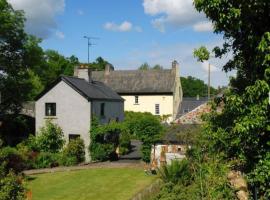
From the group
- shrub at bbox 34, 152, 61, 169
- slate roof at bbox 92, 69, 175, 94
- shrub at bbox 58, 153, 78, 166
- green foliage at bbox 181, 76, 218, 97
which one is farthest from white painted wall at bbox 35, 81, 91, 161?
green foliage at bbox 181, 76, 218, 97

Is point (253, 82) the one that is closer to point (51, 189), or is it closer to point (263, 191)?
point (263, 191)

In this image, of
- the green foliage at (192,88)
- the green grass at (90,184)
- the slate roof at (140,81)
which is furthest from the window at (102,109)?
the green foliage at (192,88)

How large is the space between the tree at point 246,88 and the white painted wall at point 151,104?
178 feet

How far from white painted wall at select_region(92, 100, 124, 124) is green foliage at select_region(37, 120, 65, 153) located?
3647 millimetres

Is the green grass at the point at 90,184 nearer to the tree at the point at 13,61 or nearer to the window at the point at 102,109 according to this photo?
the window at the point at 102,109

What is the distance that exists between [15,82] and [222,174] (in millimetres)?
30691

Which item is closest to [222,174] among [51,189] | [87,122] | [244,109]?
[244,109]

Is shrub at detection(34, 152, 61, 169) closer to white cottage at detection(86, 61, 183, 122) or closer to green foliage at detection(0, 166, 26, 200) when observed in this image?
green foliage at detection(0, 166, 26, 200)

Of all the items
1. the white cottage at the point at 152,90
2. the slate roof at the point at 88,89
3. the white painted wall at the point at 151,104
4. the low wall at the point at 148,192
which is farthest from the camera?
the white cottage at the point at 152,90

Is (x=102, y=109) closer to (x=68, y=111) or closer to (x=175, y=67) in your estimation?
(x=68, y=111)

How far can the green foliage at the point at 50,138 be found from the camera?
39812mm

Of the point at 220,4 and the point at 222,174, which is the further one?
the point at 222,174

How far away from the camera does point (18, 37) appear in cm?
4372

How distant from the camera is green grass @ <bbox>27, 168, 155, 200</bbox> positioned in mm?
25438
